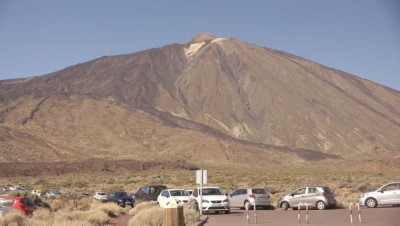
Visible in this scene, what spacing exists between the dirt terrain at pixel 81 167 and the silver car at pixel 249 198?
68624 mm

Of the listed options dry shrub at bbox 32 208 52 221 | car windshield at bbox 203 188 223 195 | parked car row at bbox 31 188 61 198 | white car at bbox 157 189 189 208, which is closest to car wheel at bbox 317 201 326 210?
car windshield at bbox 203 188 223 195

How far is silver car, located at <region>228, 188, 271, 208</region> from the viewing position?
33000 mm

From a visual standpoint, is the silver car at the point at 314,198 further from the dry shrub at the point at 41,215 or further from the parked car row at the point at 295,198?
the dry shrub at the point at 41,215

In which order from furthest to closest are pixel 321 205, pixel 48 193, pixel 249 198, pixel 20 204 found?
pixel 48 193, pixel 249 198, pixel 321 205, pixel 20 204

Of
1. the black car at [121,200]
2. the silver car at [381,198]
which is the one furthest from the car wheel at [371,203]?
the black car at [121,200]

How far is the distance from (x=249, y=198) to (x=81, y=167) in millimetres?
73420

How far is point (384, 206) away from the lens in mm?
31031

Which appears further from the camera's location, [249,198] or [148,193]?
[148,193]

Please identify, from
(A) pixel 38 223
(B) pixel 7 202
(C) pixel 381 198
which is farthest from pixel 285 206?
(A) pixel 38 223

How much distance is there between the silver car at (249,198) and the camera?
33000 mm

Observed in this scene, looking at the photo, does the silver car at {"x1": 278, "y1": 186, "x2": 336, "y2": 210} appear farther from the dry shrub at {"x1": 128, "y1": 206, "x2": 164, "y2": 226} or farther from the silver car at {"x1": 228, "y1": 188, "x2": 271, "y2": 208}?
the dry shrub at {"x1": 128, "y1": 206, "x2": 164, "y2": 226}

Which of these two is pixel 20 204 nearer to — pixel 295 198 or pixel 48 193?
pixel 295 198

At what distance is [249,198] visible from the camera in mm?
32938

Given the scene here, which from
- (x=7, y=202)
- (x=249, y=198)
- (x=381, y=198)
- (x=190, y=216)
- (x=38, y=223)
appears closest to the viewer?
(x=38, y=223)
